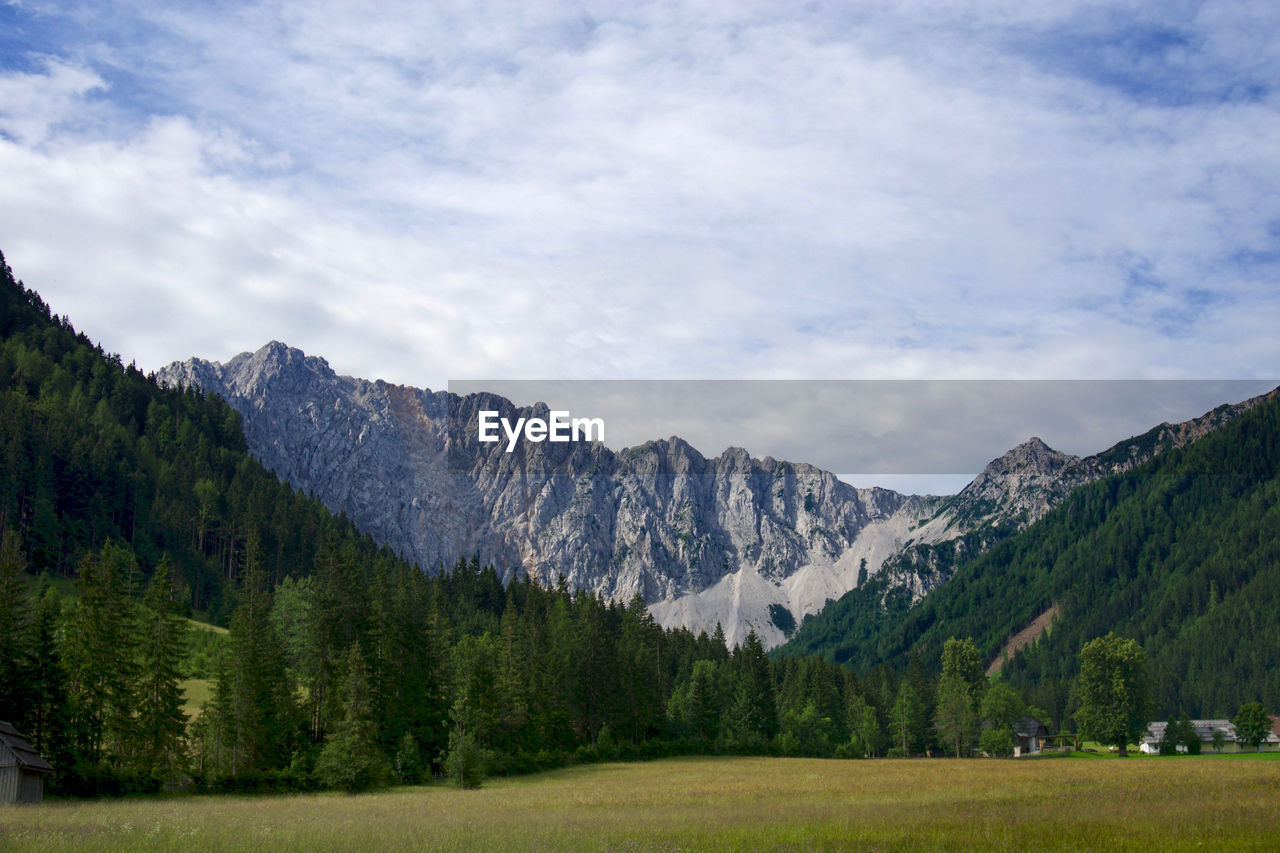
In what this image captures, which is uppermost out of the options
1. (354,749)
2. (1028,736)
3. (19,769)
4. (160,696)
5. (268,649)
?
(268,649)

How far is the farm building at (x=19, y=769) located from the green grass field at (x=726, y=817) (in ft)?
7.68

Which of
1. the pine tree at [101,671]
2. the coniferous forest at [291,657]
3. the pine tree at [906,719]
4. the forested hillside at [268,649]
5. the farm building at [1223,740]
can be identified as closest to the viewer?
the pine tree at [101,671]

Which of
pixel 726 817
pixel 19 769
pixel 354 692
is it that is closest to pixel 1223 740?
pixel 354 692

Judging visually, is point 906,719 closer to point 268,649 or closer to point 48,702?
point 268,649

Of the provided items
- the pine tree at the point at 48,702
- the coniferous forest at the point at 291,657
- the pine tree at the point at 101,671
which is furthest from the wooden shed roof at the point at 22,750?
the pine tree at the point at 101,671

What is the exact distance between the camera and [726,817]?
36469mm

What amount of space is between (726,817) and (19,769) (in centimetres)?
3411

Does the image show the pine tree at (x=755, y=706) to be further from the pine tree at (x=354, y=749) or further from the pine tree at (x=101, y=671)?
the pine tree at (x=101, y=671)

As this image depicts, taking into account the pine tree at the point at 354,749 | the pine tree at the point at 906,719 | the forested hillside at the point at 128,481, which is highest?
the forested hillside at the point at 128,481

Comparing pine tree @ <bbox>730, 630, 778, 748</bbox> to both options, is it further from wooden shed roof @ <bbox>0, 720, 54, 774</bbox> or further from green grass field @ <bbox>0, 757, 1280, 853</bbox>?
wooden shed roof @ <bbox>0, 720, 54, 774</bbox>

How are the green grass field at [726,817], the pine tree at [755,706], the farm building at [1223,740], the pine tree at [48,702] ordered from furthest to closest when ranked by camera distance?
1. the farm building at [1223,740]
2. the pine tree at [755,706]
3. the pine tree at [48,702]
4. the green grass field at [726,817]

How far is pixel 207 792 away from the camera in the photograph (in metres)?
56.3

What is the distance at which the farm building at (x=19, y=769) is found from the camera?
45219 millimetres

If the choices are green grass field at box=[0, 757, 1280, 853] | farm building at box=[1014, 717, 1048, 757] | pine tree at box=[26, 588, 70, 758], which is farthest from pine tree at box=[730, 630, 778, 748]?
pine tree at box=[26, 588, 70, 758]
